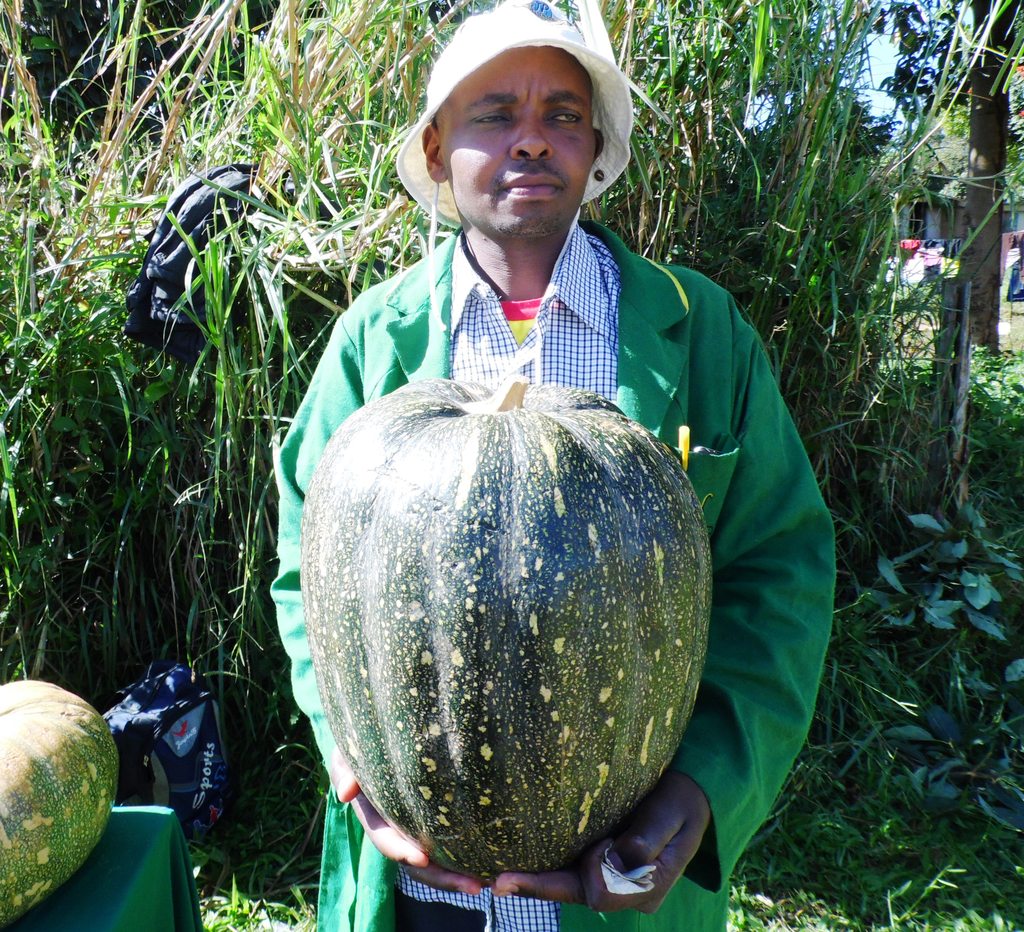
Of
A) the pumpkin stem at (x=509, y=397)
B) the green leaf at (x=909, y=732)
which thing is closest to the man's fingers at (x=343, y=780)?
the pumpkin stem at (x=509, y=397)

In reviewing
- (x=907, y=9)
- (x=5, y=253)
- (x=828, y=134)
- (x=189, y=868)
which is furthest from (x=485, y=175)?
(x=907, y=9)

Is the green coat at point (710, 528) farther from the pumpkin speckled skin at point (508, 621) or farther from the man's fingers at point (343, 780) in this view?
the pumpkin speckled skin at point (508, 621)

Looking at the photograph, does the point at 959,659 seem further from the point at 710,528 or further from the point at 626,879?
the point at 626,879

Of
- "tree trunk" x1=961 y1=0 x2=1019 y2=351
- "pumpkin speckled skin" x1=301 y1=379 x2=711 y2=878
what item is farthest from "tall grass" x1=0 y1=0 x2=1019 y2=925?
"tree trunk" x1=961 y1=0 x2=1019 y2=351

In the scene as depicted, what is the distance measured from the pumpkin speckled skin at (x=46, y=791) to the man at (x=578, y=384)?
52cm

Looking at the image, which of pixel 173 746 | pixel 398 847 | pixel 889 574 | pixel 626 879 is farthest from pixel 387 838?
pixel 889 574

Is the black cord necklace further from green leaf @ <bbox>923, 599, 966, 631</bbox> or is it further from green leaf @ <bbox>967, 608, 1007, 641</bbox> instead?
green leaf @ <bbox>967, 608, 1007, 641</bbox>

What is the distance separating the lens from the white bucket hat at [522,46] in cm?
153

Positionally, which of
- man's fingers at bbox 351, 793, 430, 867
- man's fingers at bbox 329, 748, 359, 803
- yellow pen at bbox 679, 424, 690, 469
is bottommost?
man's fingers at bbox 351, 793, 430, 867

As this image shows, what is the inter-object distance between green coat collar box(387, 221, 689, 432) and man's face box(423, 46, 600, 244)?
17 centimetres

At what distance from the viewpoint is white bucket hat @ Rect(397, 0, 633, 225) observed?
1533 millimetres

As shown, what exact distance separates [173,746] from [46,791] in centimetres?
123

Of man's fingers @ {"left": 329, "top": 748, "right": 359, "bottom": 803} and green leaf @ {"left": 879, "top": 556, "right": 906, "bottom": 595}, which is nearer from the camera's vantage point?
man's fingers @ {"left": 329, "top": 748, "right": 359, "bottom": 803}

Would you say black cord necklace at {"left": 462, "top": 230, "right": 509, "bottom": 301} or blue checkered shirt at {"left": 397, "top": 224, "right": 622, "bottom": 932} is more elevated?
black cord necklace at {"left": 462, "top": 230, "right": 509, "bottom": 301}
